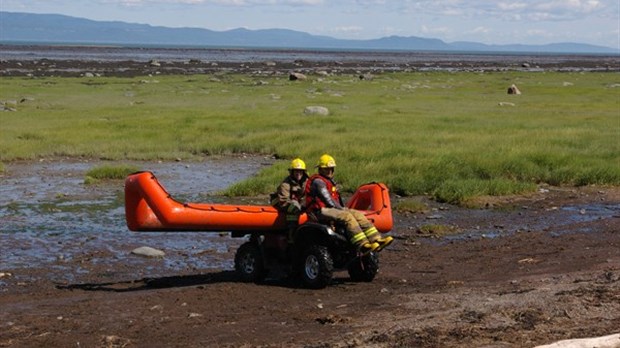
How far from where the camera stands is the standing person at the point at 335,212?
37.7ft

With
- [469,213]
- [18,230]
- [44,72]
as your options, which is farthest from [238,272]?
[44,72]

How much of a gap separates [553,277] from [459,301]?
2.07 metres

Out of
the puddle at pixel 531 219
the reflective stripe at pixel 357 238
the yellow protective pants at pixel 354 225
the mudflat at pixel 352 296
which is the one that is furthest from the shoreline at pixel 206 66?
the reflective stripe at pixel 357 238

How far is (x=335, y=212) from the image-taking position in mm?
11562

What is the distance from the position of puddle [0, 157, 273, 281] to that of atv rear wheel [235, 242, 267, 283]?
1324 mm

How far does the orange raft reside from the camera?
1170 centimetres

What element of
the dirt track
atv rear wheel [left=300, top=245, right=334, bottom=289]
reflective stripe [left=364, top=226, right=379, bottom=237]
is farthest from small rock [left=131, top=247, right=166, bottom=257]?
reflective stripe [left=364, top=226, right=379, bottom=237]

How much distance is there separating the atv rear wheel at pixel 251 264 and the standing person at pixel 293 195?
0.51 meters

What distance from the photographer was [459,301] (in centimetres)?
1024

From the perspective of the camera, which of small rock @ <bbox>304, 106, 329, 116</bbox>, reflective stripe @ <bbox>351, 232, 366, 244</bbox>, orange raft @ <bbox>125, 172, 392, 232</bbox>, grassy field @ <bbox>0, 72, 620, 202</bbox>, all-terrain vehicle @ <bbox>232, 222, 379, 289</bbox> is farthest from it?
small rock @ <bbox>304, 106, 329, 116</bbox>

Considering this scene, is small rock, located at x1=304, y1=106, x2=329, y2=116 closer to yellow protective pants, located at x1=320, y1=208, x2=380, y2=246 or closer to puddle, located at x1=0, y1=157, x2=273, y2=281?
puddle, located at x1=0, y1=157, x2=273, y2=281

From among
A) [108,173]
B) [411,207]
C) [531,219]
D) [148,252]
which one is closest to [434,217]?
[411,207]

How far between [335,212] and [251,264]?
1.39m

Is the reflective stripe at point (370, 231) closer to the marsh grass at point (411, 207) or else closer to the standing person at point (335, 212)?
the standing person at point (335, 212)
